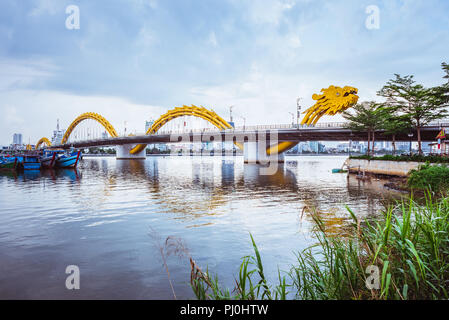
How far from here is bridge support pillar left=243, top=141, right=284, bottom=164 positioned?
81494mm

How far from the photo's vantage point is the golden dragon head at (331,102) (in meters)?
75.6

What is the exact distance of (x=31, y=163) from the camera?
54.5 metres

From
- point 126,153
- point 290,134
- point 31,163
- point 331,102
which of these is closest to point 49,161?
point 31,163

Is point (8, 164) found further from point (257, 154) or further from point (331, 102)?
point (331, 102)

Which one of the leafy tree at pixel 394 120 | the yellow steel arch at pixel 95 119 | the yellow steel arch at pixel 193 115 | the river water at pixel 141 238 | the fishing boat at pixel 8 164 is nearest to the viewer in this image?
the river water at pixel 141 238

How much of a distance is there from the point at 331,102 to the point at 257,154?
23.6m

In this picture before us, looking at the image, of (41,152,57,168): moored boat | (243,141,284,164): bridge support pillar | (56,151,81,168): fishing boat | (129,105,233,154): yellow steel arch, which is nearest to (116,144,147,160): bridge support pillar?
(129,105,233,154): yellow steel arch

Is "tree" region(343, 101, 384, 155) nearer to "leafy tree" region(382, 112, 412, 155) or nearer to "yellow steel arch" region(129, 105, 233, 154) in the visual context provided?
"leafy tree" region(382, 112, 412, 155)

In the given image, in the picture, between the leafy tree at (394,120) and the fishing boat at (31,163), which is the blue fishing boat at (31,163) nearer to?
the fishing boat at (31,163)

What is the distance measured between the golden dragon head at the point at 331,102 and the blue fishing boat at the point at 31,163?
210ft

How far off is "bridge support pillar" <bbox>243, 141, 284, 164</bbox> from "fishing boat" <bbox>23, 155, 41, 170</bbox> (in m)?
49.3

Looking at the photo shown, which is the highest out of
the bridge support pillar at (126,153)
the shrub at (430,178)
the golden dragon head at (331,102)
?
the golden dragon head at (331,102)

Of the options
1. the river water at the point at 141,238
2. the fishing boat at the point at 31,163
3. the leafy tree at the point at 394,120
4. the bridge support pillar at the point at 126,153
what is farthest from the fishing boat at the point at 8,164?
the bridge support pillar at the point at 126,153

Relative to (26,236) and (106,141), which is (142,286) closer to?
(26,236)
